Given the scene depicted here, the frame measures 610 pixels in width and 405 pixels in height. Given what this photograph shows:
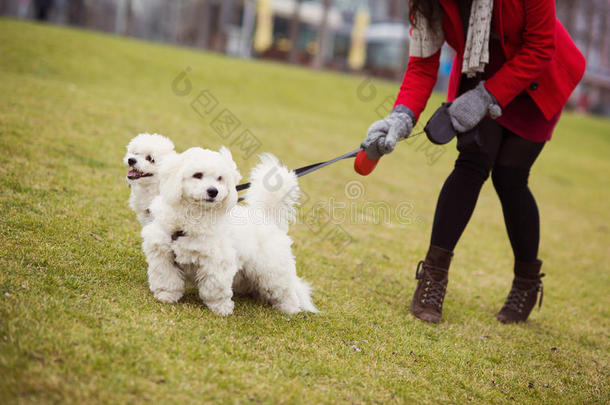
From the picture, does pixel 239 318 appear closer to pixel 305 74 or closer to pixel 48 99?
pixel 48 99

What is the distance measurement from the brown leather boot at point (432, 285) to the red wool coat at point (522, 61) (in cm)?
94

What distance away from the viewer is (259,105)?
1175cm

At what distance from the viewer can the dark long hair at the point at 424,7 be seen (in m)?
2.87

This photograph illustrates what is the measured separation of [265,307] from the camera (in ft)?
9.89

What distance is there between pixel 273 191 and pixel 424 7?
1.38 metres

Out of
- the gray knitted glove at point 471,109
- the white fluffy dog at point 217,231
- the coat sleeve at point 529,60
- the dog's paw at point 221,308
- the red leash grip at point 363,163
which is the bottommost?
the dog's paw at point 221,308

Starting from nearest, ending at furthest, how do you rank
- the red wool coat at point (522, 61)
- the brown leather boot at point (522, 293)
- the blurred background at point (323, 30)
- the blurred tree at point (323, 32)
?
the red wool coat at point (522, 61) → the brown leather boot at point (522, 293) → the blurred tree at point (323, 32) → the blurred background at point (323, 30)

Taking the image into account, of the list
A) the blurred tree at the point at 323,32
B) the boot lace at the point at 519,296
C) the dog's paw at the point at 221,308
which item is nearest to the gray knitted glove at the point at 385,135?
the dog's paw at the point at 221,308

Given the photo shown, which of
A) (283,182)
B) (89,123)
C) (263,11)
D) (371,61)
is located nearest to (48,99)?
(89,123)

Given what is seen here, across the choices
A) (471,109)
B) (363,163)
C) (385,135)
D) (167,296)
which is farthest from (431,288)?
(167,296)

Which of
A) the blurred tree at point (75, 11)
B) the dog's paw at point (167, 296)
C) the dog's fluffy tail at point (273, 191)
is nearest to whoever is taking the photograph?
the dog's paw at point (167, 296)

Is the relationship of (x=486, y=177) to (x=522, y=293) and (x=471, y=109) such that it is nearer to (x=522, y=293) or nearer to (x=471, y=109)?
(x=471, y=109)

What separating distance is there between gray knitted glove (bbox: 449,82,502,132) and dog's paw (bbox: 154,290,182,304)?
179cm

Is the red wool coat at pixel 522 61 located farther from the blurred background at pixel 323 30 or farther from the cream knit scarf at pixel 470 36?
the blurred background at pixel 323 30
